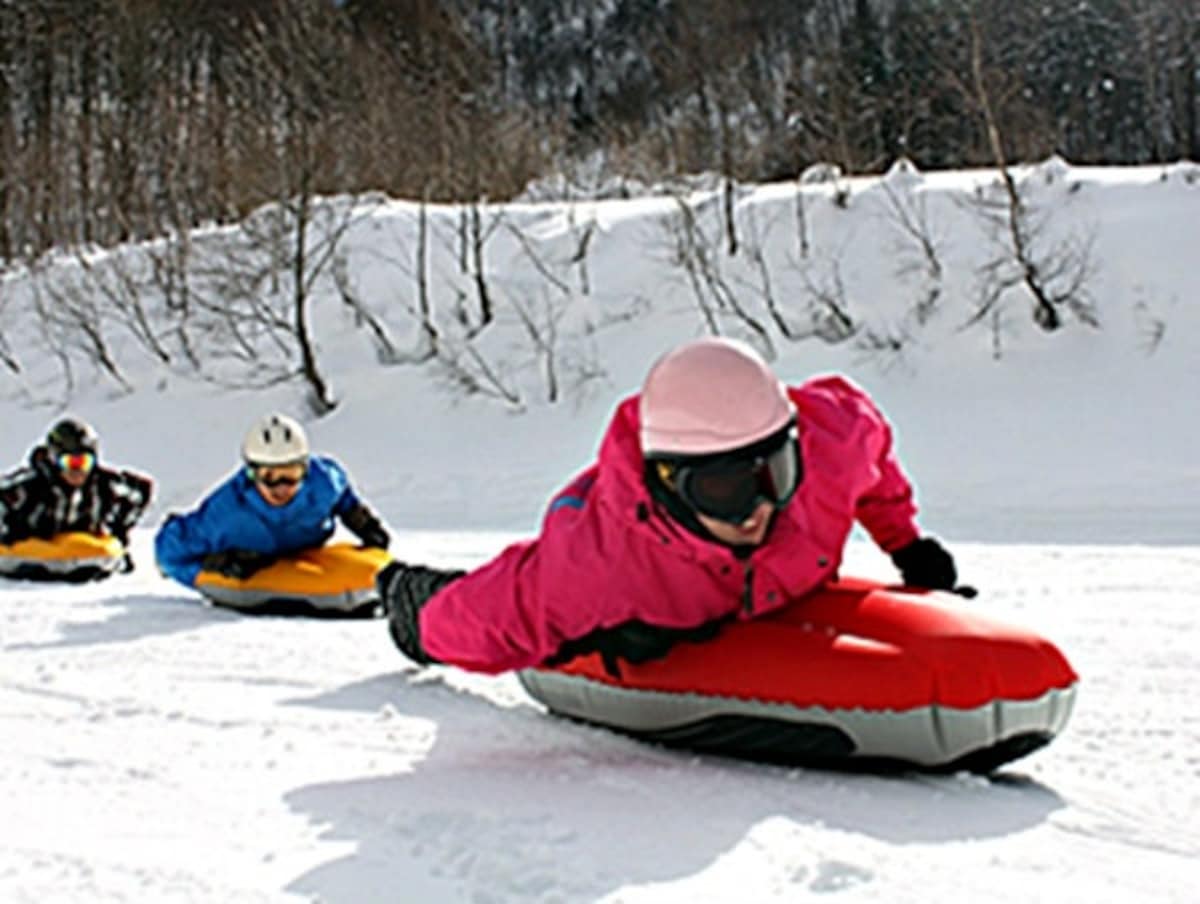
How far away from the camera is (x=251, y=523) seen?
655cm

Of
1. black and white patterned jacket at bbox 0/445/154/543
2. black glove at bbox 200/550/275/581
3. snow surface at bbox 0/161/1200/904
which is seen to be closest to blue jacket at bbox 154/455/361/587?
black glove at bbox 200/550/275/581

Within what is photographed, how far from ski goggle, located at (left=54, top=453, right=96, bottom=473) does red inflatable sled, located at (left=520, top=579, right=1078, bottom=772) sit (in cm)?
544

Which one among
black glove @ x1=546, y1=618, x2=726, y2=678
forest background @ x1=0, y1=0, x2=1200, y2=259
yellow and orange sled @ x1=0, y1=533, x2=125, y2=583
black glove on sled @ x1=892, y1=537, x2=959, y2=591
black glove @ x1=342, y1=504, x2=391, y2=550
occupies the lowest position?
yellow and orange sled @ x1=0, y1=533, x2=125, y2=583

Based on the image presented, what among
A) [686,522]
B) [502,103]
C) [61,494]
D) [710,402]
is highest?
[502,103]

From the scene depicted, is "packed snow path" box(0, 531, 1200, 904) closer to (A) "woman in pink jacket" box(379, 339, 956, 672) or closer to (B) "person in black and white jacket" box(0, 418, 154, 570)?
(A) "woman in pink jacket" box(379, 339, 956, 672)

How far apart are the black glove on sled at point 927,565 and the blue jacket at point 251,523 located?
3624mm

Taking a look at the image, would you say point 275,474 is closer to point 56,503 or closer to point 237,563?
point 237,563

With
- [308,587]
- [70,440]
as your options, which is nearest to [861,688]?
[308,587]

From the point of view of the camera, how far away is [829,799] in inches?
107

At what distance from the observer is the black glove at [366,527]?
669cm

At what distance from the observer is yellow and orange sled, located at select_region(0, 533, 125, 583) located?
7.70 m

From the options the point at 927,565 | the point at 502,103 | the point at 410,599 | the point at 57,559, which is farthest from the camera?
the point at 502,103

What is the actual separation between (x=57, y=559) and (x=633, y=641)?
5543 mm

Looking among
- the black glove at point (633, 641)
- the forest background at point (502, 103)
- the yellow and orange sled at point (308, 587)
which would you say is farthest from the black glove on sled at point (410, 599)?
the forest background at point (502, 103)
